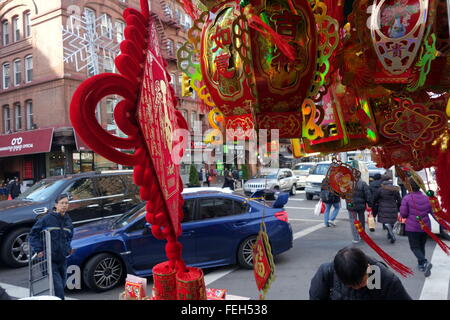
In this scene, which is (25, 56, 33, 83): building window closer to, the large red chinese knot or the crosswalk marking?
the large red chinese knot

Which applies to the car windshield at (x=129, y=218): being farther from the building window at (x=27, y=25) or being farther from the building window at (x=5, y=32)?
the building window at (x=5, y=32)

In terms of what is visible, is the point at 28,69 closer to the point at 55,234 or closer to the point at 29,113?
the point at 29,113

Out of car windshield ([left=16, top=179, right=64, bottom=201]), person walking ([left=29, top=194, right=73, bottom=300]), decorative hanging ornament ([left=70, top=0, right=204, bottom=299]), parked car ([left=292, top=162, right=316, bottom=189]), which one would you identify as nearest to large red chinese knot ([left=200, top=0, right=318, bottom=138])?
decorative hanging ornament ([left=70, top=0, right=204, bottom=299])

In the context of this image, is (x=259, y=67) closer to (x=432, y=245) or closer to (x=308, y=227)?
(x=432, y=245)

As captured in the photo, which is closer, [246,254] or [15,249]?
[246,254]

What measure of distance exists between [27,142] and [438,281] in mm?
20657

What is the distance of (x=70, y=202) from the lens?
26.0ft

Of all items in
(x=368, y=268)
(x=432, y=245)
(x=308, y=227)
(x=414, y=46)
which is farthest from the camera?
(x=308, y=227)

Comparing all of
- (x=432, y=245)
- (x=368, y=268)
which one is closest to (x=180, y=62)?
(x=368, y=268)

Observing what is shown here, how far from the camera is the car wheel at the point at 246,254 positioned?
6477 millimetres

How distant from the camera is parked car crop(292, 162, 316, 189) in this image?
69.4ft

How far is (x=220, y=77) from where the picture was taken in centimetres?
186

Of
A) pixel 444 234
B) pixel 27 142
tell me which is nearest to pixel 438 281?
pixel 444 234
